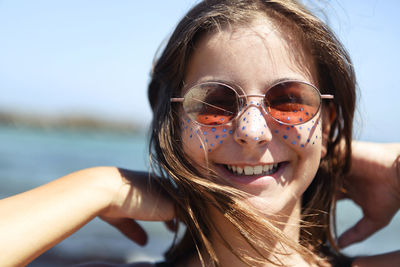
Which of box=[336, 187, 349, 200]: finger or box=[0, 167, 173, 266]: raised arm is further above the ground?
box=[0, 167, 173, 266]: raised arm

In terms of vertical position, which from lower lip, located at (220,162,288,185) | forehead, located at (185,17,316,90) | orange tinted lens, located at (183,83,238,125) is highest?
forehead, located at (185,17,316,90)

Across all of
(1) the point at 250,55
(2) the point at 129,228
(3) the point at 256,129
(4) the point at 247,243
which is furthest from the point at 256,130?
(2) the point at 129,228

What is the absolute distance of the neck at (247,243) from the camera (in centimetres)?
192

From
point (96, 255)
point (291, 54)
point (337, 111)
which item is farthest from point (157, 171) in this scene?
point (96, 255)

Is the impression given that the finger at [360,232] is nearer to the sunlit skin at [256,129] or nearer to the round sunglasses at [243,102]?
the sunlit skin at [256,129]

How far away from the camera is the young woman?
1.75 meters

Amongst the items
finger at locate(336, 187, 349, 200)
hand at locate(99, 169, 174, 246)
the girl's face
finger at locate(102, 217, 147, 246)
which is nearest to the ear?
the girl's face

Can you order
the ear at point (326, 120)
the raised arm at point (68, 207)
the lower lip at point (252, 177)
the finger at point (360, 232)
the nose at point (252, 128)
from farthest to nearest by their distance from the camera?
the finger at point (360, 232) → the ear at point (326, 120) → the lower lip at point (252, 177) → the nose at point (252, 128) → the raised arm at point (68, 207)

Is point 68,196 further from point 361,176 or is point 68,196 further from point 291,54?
point 361,176

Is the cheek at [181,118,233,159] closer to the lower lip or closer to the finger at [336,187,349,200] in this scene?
the lower lip

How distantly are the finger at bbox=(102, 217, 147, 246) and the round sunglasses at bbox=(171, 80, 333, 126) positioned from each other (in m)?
0.88

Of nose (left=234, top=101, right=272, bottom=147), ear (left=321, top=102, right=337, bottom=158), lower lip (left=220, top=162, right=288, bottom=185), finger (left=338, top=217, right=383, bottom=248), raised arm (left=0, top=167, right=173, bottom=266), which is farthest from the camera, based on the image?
finger (left=338, top=217, right=383, bottom=248)

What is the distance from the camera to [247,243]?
1.92 m

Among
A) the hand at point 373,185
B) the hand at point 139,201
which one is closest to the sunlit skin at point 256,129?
the hand at point 139,201
